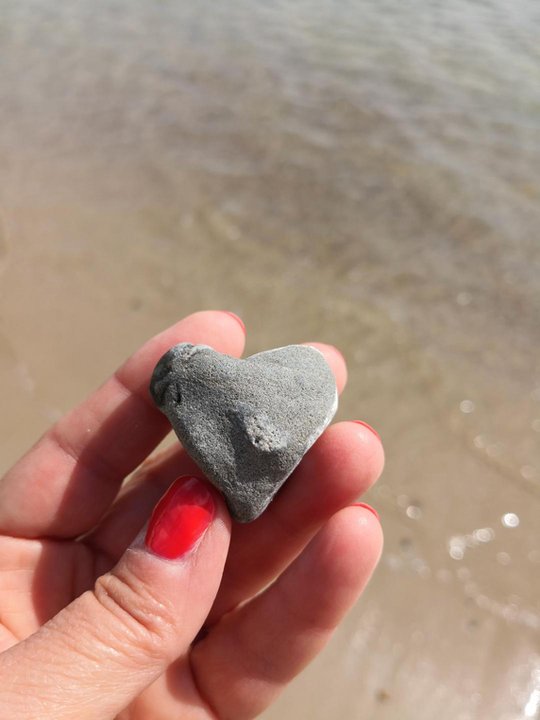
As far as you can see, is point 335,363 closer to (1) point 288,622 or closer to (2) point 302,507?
(2) point 302,507

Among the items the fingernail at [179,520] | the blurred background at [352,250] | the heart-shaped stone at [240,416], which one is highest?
the heart-shaped stone at [240,416]

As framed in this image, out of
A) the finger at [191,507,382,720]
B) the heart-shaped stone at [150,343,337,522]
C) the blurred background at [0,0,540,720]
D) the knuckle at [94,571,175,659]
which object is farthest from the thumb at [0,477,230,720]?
the blurred background at [0,0,540,720]

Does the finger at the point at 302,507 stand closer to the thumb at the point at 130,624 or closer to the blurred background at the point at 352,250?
the thumb at the point at 130,624

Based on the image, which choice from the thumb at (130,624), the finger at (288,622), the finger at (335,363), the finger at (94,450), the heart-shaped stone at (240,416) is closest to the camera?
the thumb at (130,624)

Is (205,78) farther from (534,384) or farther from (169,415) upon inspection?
(169,415)

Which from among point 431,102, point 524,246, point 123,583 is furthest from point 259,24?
point 123,583

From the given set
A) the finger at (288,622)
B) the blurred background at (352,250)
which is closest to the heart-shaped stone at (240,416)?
the finger at (288,622)
